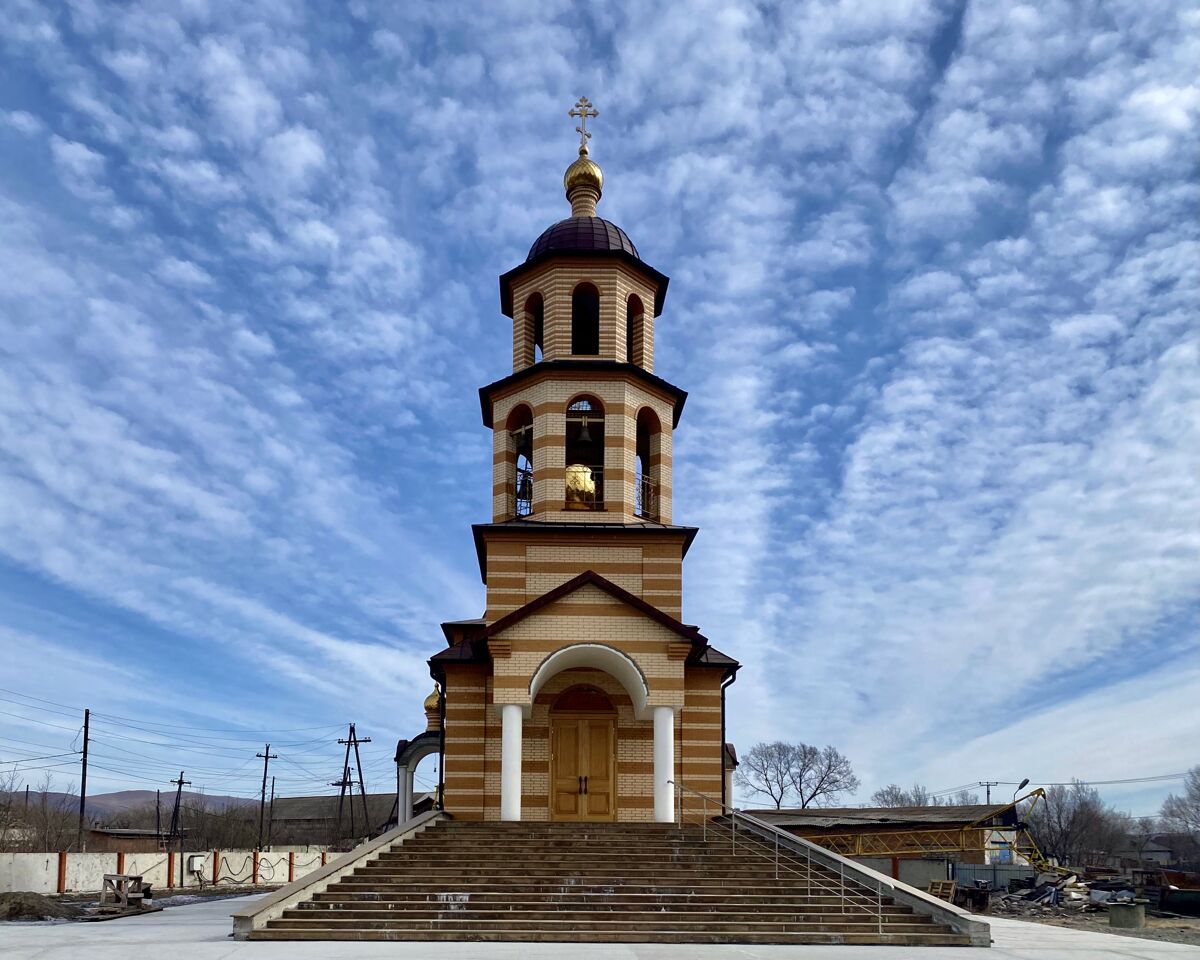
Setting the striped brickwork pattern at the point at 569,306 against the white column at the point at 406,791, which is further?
the white column at the point at 406,791

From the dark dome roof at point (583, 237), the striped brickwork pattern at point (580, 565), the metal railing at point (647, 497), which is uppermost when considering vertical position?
the dark dome roof at point (583, 237)

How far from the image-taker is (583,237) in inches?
897

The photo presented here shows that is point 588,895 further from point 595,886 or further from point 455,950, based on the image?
point 455,950

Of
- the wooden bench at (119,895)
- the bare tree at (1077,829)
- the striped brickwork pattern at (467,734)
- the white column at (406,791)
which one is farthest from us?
the bare tree at (1077,829)

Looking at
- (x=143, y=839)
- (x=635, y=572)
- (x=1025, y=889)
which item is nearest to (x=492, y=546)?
(x=635, y=572)

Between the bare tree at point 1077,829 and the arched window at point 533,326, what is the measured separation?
51.8 metres

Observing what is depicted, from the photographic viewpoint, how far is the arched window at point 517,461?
2200cm

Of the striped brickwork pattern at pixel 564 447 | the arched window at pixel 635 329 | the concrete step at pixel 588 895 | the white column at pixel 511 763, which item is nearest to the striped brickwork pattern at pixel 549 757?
the white column at pixel 511 763

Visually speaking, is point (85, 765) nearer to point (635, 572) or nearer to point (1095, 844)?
point (635, 572)

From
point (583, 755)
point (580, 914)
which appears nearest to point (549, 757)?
point (583, 755)

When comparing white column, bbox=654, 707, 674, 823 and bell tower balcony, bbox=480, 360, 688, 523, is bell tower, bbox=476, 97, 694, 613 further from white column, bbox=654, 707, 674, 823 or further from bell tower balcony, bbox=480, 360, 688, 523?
white column, bbox=654, 707, 674, 823

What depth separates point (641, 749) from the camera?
1931 centimetres

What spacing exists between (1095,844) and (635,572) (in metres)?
74.3

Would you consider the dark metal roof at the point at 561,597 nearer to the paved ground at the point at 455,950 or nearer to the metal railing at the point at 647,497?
the metal railing at the point at 647,497
